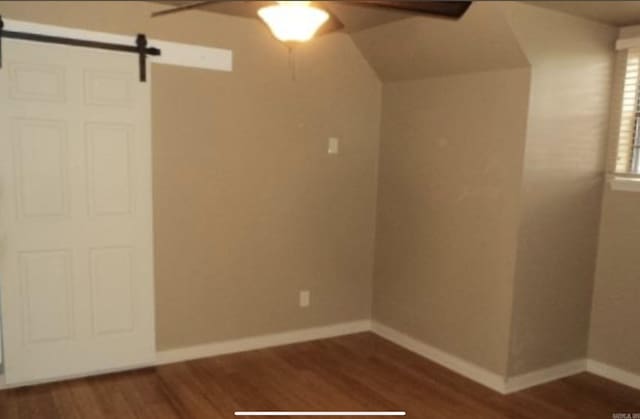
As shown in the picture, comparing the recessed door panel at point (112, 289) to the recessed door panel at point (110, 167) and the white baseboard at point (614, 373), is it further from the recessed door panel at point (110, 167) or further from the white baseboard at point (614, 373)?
the white baseboard at point (614, 373)

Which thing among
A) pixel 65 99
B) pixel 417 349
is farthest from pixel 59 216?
pixel 417 349

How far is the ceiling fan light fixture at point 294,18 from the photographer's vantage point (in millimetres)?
1901

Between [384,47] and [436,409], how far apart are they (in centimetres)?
245

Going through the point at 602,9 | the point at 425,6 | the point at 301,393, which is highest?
the point at 602,9

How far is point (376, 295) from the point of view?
169 inches

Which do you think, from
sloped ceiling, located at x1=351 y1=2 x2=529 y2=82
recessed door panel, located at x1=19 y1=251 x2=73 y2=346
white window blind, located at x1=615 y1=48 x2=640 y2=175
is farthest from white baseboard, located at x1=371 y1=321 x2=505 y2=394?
recessed door panel, located at x1=19 y1=251 x2=73 y2=346

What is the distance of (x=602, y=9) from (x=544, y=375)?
230 centimetres

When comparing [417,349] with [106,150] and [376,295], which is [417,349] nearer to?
[376,295]

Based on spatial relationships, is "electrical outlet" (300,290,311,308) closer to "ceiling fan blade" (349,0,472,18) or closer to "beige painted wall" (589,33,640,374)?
"beige painted wall" (589,33,640,374)

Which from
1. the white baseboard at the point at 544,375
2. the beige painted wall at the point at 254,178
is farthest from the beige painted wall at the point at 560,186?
the beige painted wall at the point at 254,178

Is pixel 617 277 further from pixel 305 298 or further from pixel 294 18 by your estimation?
pixel 294 18

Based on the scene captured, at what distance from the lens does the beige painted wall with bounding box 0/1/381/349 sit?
11.1ft

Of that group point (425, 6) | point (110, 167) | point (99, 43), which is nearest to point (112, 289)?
point (110, 167)

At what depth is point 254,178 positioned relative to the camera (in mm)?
3695
